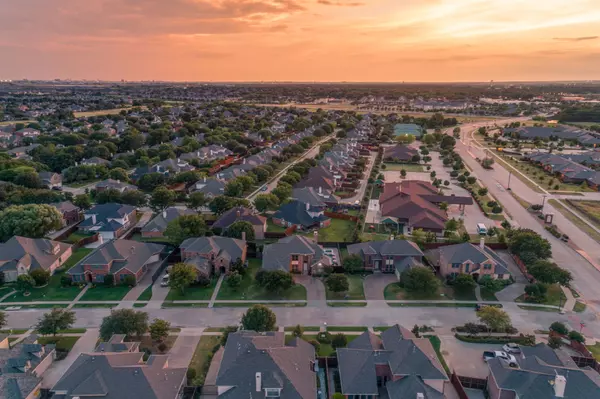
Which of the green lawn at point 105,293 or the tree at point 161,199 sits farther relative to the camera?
the tree at point 161,199

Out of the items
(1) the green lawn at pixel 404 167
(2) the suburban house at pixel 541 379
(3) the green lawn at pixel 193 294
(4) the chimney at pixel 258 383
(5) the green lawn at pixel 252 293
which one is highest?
(4) the chimney at pixel 258 383

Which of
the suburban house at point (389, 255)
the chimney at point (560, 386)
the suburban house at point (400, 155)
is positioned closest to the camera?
the chimney at point (560, 386)

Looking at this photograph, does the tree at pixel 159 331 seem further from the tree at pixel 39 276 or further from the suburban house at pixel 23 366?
the tree at pixel 39 276

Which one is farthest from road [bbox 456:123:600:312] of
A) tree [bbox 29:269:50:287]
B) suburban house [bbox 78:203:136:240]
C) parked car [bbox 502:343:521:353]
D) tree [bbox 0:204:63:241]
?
tree [bbox 0:204:63:241]

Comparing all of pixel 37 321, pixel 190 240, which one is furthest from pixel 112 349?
pixel 190 240

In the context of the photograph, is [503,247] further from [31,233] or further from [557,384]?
[31,233]

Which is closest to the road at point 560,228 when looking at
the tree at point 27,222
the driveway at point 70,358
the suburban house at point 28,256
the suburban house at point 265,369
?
the suburban house at point 265,369
